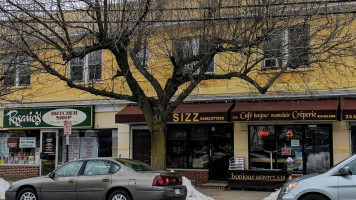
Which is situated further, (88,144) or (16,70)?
(88,144)

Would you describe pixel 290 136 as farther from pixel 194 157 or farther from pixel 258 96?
pixel 194 157

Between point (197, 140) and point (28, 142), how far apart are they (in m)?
8.77

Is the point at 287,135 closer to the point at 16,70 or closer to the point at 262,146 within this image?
the point at 262,146

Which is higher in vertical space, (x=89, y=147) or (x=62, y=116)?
(x=62, y=116)

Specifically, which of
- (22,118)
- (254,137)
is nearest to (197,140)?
(254,137)

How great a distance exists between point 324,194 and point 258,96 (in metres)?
7.38

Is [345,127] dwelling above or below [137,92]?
below

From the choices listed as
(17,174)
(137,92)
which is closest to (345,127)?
(137,92)

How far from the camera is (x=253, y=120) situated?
15.2 metres

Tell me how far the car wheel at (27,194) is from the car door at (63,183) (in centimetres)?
36

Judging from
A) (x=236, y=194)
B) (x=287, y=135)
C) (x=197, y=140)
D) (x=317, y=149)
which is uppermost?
(x=287, y=135)

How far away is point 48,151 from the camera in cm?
2012

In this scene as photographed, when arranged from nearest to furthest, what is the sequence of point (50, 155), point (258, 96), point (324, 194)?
point (324, 194)
point (258, 96)
point (50, 155)

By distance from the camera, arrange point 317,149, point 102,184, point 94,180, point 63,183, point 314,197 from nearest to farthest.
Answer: point 314,197, point 102,184, point 94,180, point 63,183, point 317,149
